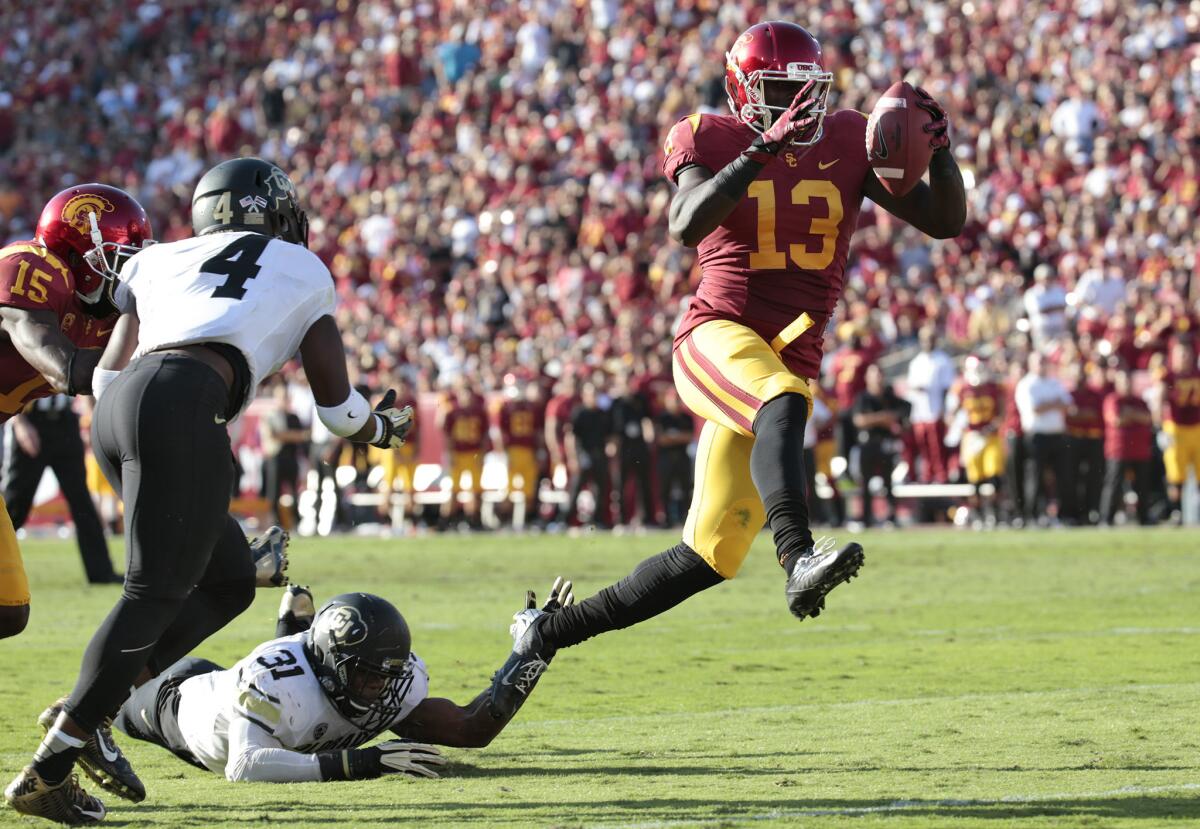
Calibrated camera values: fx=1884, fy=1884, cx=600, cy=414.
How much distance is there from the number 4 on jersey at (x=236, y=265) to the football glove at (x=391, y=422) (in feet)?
1.60

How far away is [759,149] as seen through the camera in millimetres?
4855

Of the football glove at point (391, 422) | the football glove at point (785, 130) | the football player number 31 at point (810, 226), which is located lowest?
the football glove at point (391, 422)

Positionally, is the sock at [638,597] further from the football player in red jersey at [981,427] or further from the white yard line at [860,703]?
the football player in red jersey at [981,427]

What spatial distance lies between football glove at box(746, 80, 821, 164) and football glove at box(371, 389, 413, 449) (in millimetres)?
1120

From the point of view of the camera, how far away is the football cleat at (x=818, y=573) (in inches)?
173

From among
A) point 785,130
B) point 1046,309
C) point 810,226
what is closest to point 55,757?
point 785,130

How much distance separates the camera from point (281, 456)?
19.2 meters

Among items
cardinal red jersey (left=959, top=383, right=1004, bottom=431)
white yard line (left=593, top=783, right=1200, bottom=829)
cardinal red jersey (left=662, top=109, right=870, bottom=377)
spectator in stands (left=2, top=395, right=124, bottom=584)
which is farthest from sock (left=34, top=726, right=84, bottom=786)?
cardinal red jersey (left=959, top=383, right=1004, bottom=431)

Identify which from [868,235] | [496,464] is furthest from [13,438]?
[868,235]

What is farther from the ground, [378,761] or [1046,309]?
[1046,309]

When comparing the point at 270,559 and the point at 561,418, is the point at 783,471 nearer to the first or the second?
the point at 270,559

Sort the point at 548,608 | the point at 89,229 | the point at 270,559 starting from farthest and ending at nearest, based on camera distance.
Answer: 1. the point at 548,608
2. the point at 89,229
3. the point at 270,559

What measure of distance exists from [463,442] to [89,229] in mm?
14117

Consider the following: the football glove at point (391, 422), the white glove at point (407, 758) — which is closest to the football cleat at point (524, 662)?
the white glove at point (407, 758)
